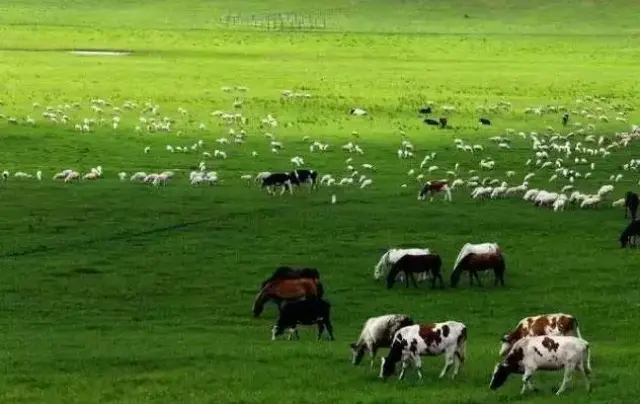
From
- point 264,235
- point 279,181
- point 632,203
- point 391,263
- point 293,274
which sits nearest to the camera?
point 293,274

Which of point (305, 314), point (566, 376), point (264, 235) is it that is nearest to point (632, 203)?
point (264, 235)

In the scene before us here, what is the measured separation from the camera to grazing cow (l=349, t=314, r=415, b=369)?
18750mm

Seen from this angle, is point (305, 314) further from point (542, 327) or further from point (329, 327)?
point (542, 327)

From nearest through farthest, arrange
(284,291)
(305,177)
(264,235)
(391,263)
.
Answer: (284,291), (391,263), (264,235), (305,177)

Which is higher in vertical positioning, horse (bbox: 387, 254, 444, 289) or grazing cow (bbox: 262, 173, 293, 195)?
grazing cow (bbox: 262, 173, 293, 195)

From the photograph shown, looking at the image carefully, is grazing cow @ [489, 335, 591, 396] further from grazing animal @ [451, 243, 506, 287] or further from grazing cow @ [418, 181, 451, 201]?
grazing cow @ [418, 181, 451, 201]

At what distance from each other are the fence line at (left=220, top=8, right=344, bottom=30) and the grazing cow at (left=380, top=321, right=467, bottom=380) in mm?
111699

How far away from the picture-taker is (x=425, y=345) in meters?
17.6

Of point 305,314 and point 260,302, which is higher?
point 260,302

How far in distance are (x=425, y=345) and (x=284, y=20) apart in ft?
409

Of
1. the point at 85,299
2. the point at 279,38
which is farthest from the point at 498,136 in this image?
the point at 279,38

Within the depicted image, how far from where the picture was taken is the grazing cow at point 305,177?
1538 inches

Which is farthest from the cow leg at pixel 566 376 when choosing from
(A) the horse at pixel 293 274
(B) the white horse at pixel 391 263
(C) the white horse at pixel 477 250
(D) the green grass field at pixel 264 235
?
(B) the white horse at pixel 391 263

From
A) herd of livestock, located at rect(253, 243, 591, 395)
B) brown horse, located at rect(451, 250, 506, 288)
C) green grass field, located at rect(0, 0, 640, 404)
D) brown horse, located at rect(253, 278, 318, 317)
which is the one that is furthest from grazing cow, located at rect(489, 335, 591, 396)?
brown horse, located at rect(451, 250, 506, 288)
